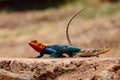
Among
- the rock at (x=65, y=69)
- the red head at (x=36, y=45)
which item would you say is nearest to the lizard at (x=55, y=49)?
the red head at (x=36, y=45)

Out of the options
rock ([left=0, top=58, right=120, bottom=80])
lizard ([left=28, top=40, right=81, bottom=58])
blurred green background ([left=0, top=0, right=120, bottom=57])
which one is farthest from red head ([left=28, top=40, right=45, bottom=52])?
blurred green background ([left=0, top=0, right=120, bottom=57])

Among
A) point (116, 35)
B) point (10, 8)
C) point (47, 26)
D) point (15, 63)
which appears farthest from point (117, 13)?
point (15, 63)

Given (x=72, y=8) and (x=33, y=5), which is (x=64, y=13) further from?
(x=33, y=5)

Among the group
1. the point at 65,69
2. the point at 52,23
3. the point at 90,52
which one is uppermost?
the point at 52,23

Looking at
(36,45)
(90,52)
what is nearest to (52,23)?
(36,45)

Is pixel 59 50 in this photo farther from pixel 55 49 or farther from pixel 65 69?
pixel 65 69

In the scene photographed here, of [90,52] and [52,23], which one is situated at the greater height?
[52,23]
